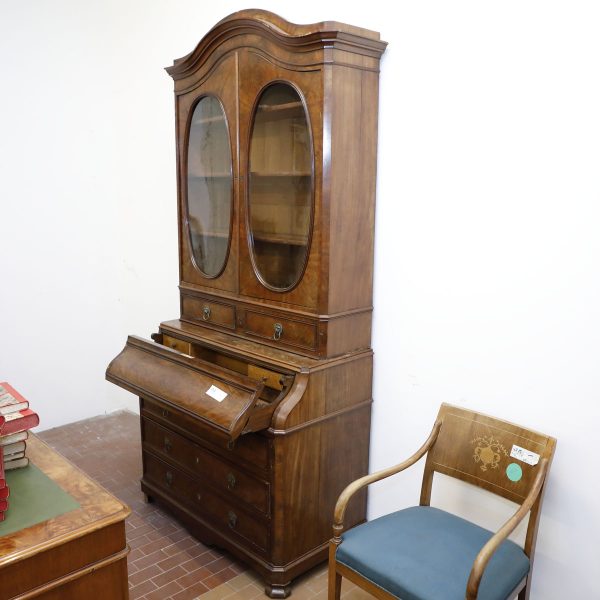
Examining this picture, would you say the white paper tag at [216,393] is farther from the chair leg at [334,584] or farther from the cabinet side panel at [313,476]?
the chair leg at [334,584]

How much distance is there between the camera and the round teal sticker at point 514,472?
1.98m

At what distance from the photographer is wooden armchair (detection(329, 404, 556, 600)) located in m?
1.74

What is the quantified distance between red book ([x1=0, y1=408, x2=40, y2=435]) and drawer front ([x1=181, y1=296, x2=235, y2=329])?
116cm

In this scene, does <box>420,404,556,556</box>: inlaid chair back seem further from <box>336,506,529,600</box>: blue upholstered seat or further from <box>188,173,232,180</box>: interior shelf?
<box>188,173,232,180</box>: interior shelf

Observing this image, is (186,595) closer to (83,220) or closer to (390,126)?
(390,126)

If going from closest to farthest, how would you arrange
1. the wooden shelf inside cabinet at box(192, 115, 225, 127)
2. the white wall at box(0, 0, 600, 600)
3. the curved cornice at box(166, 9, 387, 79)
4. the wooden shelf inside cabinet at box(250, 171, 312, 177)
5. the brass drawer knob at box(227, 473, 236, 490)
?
1. the white wall at box(0, 0, 600, 600)
2. the curved cornice at box(166, 9, 387, 79)
3. the wooden shelf inside cabinet at box(250, 171, 312, 177)
4. the brass drawer knob at box(227, 473, 236, 490)
5. the wooden shelf inside cabinet at box(192, 115, 225, 127)

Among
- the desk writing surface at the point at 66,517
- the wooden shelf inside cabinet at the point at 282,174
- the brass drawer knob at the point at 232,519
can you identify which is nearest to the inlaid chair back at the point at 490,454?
the brass drawer knob at the point at 232,519

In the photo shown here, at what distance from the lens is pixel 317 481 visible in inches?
94.8

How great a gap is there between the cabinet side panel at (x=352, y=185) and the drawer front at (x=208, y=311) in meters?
0.59

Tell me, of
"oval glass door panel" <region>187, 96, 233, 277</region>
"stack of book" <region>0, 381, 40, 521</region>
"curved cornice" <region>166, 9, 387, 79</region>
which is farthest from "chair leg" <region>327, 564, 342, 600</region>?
"curved cornice" <region>166, 9, 387, 79</region>

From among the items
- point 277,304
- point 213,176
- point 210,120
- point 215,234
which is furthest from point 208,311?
point 210,120

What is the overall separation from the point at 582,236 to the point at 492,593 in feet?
3.67

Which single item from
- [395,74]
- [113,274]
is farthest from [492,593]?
[113,274]

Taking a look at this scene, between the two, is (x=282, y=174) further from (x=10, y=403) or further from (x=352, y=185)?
(x=10, y=403)
